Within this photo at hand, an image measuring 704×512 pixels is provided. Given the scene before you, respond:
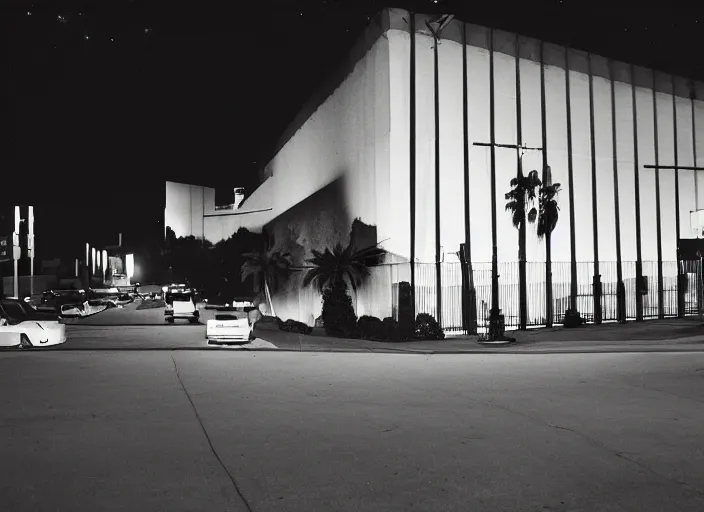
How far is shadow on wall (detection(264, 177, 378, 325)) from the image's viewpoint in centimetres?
3734

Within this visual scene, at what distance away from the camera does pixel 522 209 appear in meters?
27.2

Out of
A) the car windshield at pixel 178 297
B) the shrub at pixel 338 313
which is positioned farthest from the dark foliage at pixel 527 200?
the car windshield at pixel 178 297

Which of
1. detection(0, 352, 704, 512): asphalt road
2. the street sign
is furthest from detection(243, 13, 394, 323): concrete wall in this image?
detection(0, 352, 704, 512): asphalt road

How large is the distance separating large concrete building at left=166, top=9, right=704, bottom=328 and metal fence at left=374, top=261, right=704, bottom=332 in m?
0.08

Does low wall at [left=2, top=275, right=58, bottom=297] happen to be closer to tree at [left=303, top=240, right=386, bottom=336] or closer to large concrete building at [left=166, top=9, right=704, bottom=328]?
large concrete building at [left=166, top=9, right=704, bottom=328]

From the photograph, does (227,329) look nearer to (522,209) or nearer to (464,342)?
(464,342)

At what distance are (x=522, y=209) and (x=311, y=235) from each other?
20.9 m

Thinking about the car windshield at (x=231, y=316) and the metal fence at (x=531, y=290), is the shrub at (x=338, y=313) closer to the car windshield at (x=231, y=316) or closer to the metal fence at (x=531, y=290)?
the metal fence at (x=531, y=290)

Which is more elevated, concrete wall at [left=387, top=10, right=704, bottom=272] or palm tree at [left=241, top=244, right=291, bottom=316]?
concrete wall at [left=387, top=10, right=704, bottom=272]

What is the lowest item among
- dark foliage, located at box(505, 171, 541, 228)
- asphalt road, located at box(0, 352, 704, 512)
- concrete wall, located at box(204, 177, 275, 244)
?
asphalt road, located at box(0, 352, 704, 512)

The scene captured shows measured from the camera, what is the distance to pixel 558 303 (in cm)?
3475

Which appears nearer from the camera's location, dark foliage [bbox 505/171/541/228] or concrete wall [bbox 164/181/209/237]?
dark foliage [bbox 505/171/541/228]

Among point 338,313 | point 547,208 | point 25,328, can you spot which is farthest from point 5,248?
point 547,208

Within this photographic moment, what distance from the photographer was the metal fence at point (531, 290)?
3119cm
